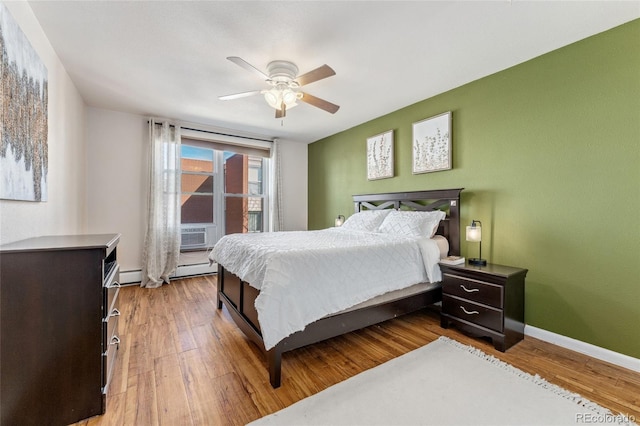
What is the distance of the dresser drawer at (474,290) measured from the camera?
2.28 m

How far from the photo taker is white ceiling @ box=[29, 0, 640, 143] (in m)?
1.89

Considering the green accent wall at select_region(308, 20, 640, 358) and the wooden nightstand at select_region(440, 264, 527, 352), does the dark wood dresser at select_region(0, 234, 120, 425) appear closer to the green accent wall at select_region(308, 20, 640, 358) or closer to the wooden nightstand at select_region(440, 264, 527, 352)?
→ the wooden nightstand at select_region(440, 264, 527, 352)

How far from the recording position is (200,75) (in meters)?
2.82

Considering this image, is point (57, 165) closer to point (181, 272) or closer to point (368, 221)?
point (181, 272)

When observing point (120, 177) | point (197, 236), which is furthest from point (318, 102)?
point (197, 236)

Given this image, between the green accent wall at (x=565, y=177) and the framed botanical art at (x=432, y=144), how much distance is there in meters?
0.09

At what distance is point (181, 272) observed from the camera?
449 centimetres

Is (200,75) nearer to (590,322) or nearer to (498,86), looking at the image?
(498,86)

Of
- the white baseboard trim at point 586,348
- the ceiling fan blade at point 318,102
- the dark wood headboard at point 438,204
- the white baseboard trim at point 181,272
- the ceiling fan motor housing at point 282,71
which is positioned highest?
the ceiling fan motor housing at point 282,71

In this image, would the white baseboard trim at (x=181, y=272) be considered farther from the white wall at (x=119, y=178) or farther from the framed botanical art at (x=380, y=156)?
the framed botanical art at (x=380, y=156)

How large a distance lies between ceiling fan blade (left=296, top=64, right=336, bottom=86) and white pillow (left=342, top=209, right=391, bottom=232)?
202cm

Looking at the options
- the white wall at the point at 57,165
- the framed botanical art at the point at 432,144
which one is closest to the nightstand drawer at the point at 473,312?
the framed botanical art at the point at 432,144

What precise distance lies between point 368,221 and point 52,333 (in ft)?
10.4

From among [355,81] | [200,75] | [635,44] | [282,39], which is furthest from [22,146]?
[635,44]
